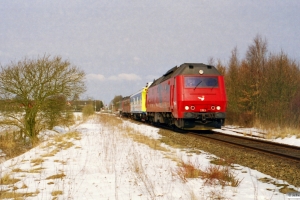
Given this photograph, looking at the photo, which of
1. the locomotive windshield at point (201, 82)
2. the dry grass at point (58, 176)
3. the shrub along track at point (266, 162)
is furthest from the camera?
the locomotive windshield at point (201, 82)

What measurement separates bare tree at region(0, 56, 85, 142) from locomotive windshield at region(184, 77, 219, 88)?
645 cm

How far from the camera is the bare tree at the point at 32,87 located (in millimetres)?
16516

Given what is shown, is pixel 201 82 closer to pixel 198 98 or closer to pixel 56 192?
pixel 198 98

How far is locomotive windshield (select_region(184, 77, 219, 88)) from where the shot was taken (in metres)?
15.3

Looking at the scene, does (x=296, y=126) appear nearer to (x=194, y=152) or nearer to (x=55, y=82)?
(x=194, y=152)

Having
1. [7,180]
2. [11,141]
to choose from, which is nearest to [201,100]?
[7,180]

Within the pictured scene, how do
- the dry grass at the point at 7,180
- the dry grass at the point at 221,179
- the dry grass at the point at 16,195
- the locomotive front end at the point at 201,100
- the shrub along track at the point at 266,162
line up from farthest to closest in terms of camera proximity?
the locomotive front end at the point at 201,100 → the shrub along track at the point at 266,162 → the dry grass at the point at 7,180 → the dry grass at the point at 221,179 → the dry grass at the point at 16,195

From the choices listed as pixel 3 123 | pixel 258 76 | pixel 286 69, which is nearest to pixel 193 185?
pixel 3 123

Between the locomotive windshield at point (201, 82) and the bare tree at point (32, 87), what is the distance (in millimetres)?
6453

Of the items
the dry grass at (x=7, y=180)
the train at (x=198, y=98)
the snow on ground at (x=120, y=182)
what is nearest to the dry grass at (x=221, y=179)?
the snow on ground at (x=120, y=182)

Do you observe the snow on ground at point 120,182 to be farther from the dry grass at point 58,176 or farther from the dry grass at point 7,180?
the dry grass at point 7,180

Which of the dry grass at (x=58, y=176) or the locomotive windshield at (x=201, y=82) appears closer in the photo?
the dry grass at (x=58, y=176)

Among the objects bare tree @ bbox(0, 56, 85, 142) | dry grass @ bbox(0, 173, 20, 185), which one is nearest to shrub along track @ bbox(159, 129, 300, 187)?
dry grass @ bbox(0, 173, 20, 185)

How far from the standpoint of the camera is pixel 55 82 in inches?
689
